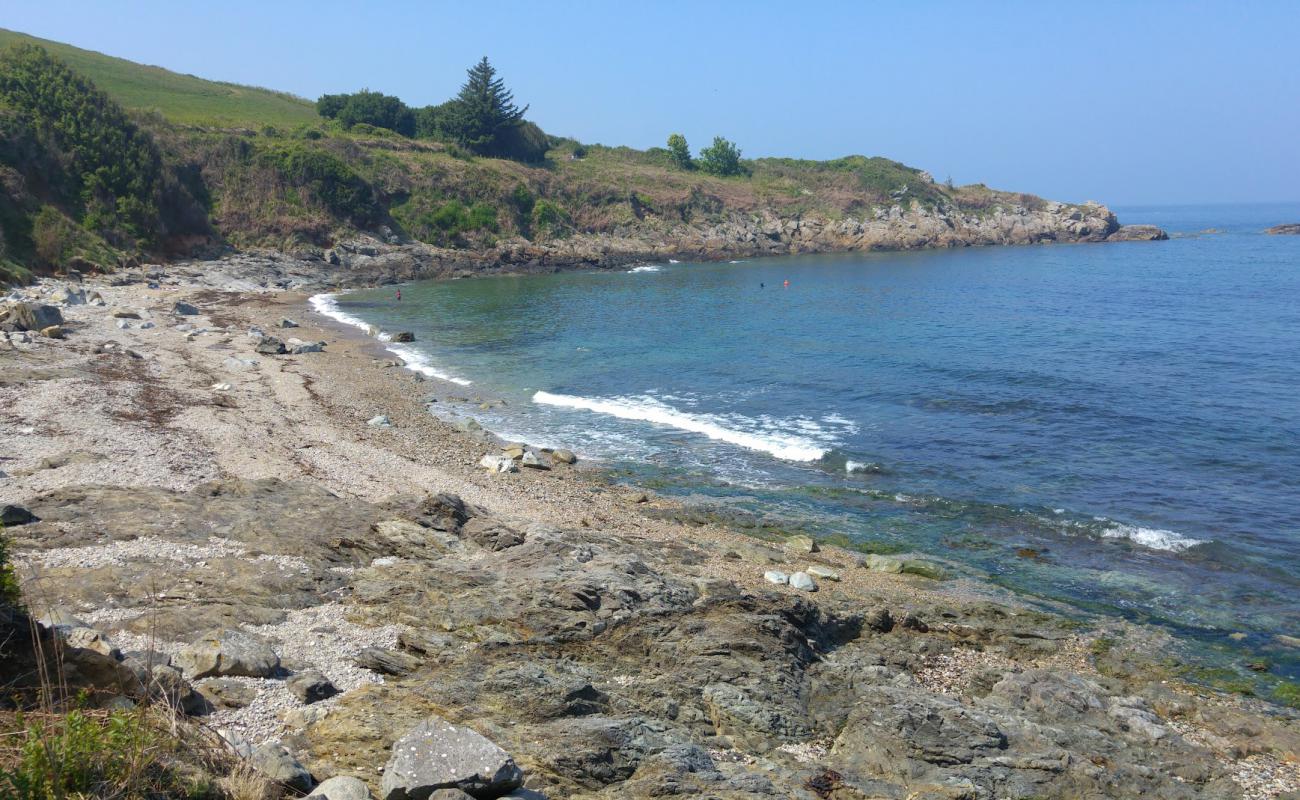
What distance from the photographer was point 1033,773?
956cm

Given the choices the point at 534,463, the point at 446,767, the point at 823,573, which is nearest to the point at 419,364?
the point at 534,463

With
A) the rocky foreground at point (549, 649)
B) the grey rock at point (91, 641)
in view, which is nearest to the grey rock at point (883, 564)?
the rocky foreground at point (549, 649)

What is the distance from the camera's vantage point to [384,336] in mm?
43469

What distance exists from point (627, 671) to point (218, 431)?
619 inches

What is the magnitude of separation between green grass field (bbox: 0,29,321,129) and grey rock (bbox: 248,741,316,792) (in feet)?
267

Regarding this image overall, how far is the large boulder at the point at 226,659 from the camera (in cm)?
887

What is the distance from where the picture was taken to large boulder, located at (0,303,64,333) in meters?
28.8

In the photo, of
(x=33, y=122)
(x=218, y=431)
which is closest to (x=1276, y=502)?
(x=218, y=431)

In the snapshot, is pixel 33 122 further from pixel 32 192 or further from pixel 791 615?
pixel 791 615

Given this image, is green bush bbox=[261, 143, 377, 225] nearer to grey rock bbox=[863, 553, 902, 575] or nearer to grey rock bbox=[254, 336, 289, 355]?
grey rock bbox=[254, 336, 289, 355]

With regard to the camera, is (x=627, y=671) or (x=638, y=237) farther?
(x=638, y=237)

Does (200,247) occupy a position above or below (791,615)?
above

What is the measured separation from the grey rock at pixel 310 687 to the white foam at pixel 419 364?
25.8 meters

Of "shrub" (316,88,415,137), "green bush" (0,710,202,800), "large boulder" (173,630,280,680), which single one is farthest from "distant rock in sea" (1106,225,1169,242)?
"green bush" (0,710,202,800)
